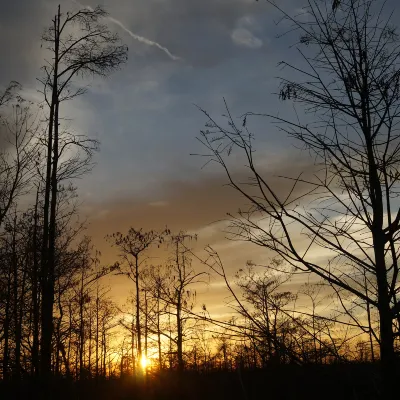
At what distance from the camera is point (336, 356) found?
2418 millimetres

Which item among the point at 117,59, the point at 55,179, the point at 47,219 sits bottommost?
the point at 47,219

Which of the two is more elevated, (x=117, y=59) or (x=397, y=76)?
(x=117, y=59)

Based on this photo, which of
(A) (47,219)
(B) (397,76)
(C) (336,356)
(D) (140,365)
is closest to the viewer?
(C) (336,356)

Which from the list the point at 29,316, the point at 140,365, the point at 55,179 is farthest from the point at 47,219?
the point at 140,365

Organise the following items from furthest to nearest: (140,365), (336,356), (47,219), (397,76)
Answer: (140,365) → (47,219) → (397,76) → (336,356)

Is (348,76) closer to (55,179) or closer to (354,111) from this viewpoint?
(354,111)

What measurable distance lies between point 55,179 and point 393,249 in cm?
1145

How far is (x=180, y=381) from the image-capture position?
30.2 meters

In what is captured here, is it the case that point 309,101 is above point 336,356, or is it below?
above

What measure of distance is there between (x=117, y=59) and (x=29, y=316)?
39.2 feet

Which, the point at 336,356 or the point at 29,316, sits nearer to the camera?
the point at 336,356

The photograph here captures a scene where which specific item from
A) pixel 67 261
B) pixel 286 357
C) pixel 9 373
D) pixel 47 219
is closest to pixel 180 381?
pixel 9 373

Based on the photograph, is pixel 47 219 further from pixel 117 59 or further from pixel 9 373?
pixel 9 373

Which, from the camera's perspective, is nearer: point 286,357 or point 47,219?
point 286,357
